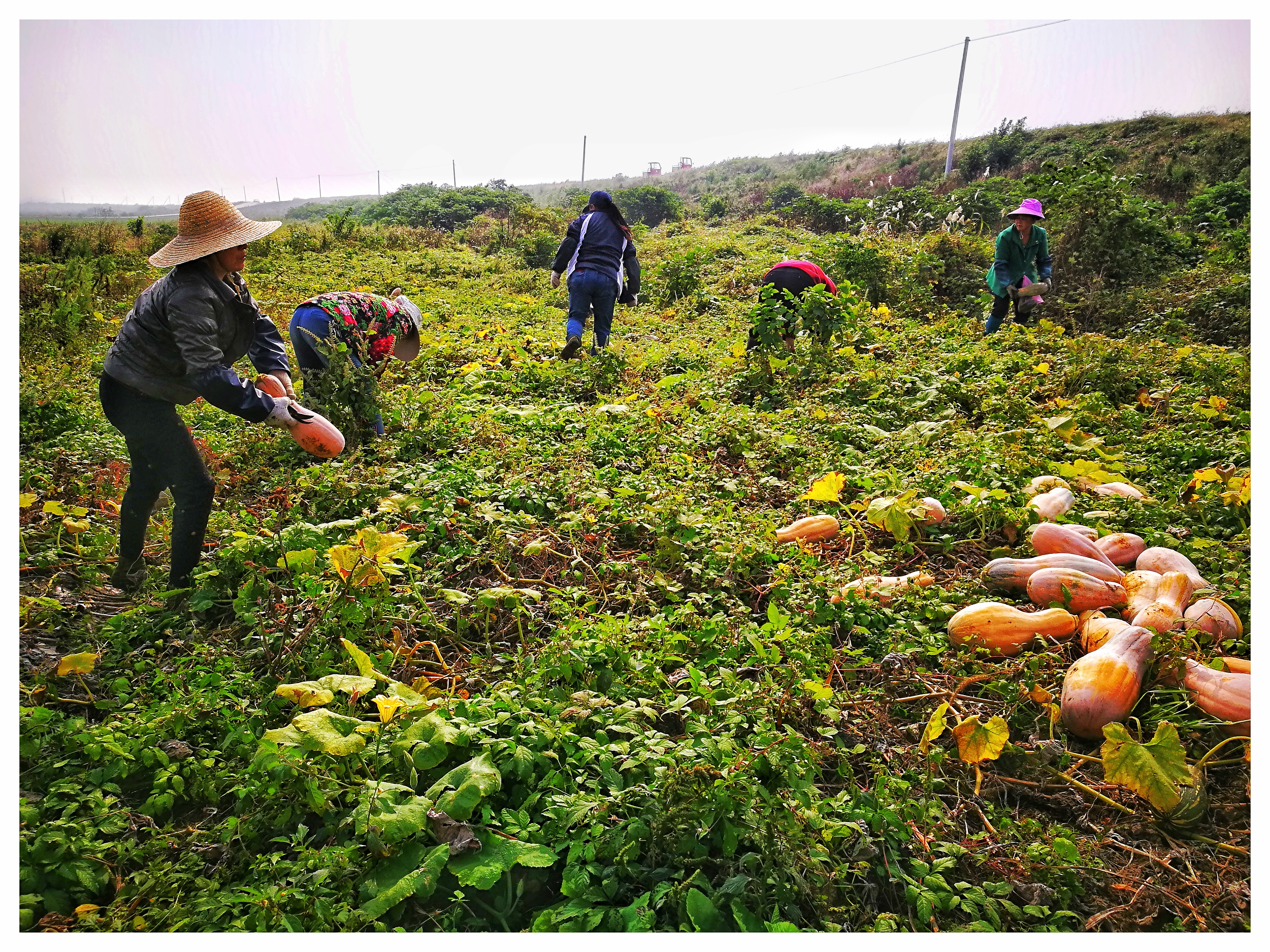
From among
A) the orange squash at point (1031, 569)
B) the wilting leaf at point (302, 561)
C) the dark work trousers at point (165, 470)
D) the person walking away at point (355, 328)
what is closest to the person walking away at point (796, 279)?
the person walking away at point (355, 328)

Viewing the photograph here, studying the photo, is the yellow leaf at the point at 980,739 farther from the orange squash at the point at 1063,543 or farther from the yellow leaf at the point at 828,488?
the yellow leaf at the point at 828,488

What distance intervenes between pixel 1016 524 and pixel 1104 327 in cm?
602

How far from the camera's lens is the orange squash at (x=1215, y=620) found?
8.51 feet

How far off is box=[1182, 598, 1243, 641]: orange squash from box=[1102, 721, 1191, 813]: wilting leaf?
69 cm

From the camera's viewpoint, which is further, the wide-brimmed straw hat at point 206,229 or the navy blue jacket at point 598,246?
the navy blue jacket at point 598,246

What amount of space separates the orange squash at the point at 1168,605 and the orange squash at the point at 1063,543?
0.78 ft

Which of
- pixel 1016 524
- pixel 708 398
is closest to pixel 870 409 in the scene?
pixel 708 398

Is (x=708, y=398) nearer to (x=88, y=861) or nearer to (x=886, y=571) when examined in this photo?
(x=886, y=571)

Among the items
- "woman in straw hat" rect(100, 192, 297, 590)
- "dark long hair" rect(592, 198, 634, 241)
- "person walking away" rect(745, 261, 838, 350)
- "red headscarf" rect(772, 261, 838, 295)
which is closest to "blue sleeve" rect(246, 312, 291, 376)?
"woman in straw hat" rect(100, 192, 297, 590)

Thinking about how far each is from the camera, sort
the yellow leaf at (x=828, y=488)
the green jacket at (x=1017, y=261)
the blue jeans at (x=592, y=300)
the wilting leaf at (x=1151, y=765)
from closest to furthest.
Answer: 1. the wilting leaf at (x=1151, y=765)
2. the yellow leaf at (x=828, y=488)
3. the blue jeans at (x=592, y=300)
4. the green jacket at (x=1017, y=261)

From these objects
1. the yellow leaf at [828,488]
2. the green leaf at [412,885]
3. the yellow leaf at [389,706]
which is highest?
the yellow leaf at [828,488]

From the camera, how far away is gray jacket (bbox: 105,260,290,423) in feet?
9.00

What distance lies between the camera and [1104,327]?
796 cm

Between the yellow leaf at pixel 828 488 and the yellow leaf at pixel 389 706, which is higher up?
the yellow leaf at pixel 828 488
